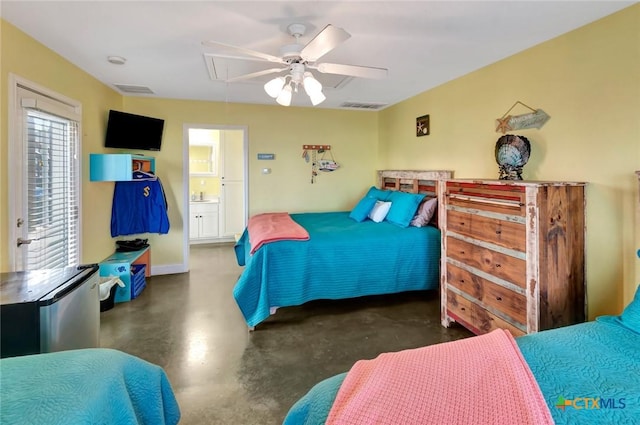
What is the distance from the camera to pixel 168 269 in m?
4.57

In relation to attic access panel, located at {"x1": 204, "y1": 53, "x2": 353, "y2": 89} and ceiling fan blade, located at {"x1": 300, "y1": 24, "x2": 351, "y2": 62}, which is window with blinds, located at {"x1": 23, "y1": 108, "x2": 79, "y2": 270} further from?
ceiling fan blade, located at {"x1": 300, "y1": 24, "x2": 351, "y2": 62}

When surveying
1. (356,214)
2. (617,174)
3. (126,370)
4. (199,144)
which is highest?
(199,144)

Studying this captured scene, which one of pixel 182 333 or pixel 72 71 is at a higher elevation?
pixel 72 71

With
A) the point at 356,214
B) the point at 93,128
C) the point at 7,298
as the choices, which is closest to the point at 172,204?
the point at 93,128

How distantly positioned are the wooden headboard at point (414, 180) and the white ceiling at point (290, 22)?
1138 mm

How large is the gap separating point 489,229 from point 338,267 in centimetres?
136

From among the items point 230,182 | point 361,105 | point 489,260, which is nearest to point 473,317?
point 489,260

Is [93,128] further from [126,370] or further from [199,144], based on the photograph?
[126,370]

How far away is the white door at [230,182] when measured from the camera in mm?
6414

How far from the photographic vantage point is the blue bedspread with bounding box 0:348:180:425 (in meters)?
0.86

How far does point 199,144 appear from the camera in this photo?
6.45 meters

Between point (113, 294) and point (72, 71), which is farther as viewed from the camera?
point (113, 294)

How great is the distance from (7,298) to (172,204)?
9.94ft

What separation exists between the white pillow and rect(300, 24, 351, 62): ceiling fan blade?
2307 millimetres
